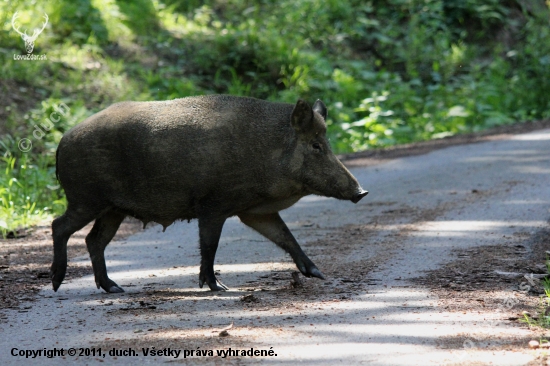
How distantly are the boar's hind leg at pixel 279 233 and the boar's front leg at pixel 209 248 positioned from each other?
0.43 metres

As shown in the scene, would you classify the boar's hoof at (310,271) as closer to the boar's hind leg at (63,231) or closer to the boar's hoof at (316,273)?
the boar's hoof at (316,273)

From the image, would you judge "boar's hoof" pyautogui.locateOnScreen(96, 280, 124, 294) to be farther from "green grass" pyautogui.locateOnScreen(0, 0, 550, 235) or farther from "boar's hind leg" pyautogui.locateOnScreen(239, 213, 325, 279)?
"green grass" pyautogui.locateOnScreen(0, 0, 550, 235)

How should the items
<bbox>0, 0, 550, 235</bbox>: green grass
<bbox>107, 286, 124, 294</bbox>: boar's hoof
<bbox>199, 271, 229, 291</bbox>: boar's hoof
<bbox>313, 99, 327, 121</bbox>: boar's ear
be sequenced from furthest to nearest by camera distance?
<bbox>0, 0, 550, 235</bbox>: green grass → <bbox>313, 99, 327, 121</bbox>: boar's ear → <bbox>107, 286, 124, 294</bbox>: boar's hoof → <bbox>199, 271, 229, 291</bbox>: boar's hoof

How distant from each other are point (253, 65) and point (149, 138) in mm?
12047

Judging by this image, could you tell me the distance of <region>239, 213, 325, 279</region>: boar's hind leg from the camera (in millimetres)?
6699

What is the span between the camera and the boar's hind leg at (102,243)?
261 inches

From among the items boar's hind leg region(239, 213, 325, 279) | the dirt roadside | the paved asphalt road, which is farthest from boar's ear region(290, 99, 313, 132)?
the dirt roadside

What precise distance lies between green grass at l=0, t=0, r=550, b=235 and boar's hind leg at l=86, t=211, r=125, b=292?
453 centimetres

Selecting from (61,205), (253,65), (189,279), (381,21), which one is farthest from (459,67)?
(189,279)

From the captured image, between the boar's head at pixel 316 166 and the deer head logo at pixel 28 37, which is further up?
the deer head logo at pixel 28 37

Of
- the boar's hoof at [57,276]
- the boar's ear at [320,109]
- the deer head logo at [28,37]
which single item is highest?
the deer head logo at [28,37]

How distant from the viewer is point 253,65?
18328 millimetres

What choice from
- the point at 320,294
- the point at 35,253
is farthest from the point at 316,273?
the point at 35,253

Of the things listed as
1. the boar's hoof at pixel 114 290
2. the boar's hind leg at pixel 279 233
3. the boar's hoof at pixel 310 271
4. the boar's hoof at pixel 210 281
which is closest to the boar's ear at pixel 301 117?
the boar's hind leg at pixel 279 233
